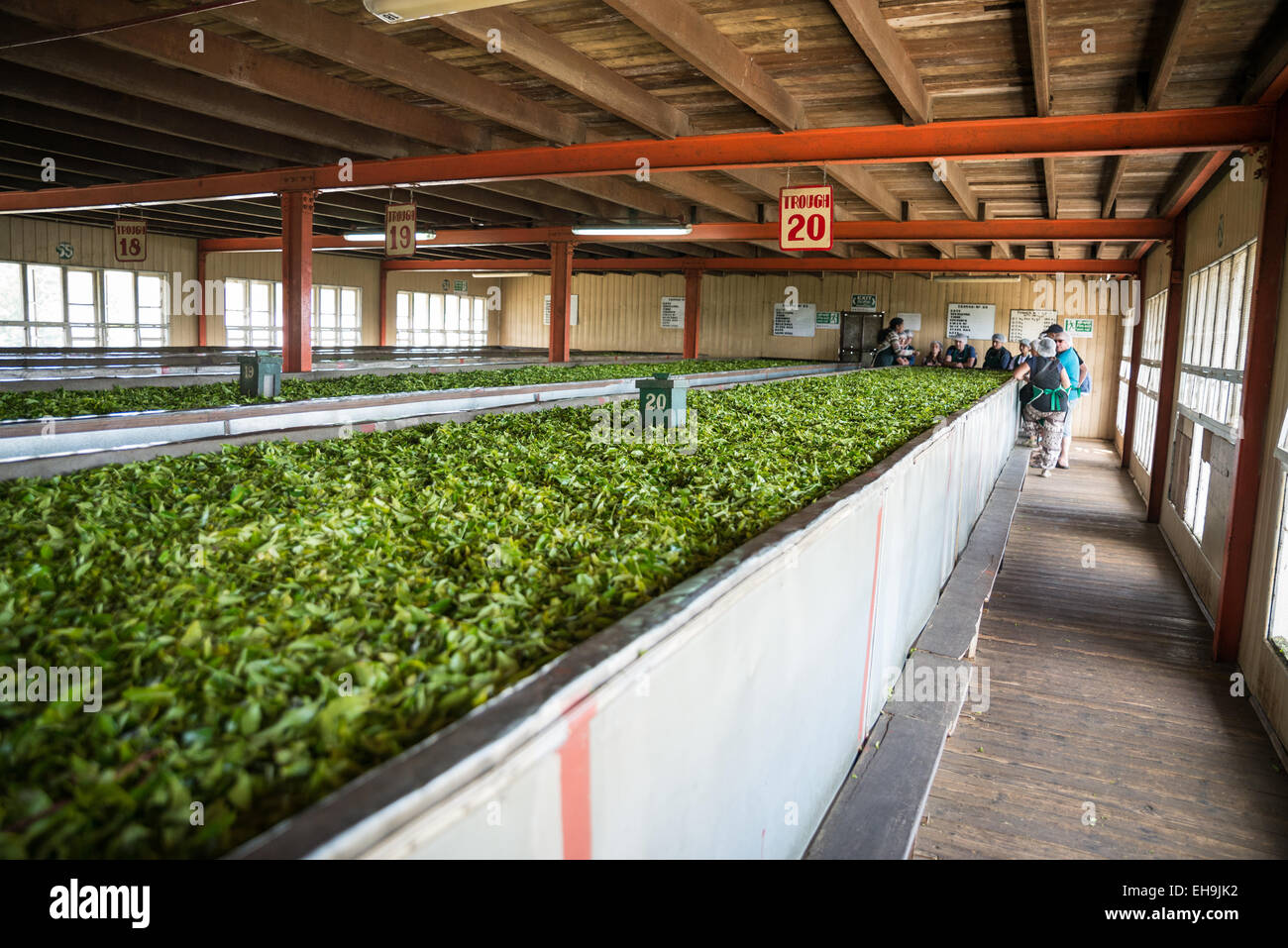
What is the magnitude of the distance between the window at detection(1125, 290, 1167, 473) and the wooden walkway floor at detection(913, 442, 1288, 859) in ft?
16.3

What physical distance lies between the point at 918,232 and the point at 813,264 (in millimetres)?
5617

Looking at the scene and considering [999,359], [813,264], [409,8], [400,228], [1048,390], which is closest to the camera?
[409,8]

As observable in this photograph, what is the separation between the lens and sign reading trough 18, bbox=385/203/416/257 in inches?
450

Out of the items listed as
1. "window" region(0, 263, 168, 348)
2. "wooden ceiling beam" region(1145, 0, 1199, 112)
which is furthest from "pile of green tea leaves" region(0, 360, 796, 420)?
"window" region(0, 263, 168, 348)

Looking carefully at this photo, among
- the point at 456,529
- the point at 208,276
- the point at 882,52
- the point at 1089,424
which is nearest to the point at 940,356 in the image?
the point at 1089,424

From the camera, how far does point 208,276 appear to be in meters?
20.0

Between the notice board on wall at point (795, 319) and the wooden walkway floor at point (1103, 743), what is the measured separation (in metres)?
15.4

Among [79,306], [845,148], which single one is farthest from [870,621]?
[79,306]

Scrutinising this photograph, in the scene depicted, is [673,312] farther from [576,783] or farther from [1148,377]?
[576,783]

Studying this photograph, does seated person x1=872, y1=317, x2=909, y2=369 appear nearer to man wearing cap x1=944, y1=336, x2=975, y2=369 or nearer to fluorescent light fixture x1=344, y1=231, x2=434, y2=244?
man wearing cap x1=944, y1=336, x2=975, y2=369

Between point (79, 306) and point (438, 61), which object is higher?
point (438, 61)

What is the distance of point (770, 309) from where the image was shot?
2255cm
